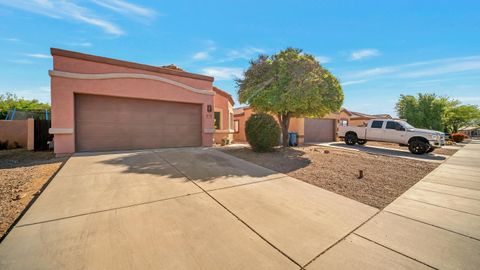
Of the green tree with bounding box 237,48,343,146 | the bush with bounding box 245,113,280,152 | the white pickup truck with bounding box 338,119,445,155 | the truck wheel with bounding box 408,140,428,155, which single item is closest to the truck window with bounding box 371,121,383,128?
the white pickup truck with bounding box 338,119,445,155

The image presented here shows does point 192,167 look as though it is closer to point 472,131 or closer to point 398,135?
point 398,135

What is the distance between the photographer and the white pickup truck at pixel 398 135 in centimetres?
1116

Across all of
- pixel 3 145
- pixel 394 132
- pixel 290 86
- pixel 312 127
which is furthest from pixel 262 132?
pixel 3 145

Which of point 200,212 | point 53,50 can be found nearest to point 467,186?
point 200,212

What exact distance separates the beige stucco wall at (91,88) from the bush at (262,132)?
13.0 ft

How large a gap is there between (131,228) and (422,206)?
535cm

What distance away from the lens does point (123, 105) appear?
9219mm

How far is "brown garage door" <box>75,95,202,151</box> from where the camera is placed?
859 centimetres

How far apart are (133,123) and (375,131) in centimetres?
1562

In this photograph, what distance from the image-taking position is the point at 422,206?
12.7 feet

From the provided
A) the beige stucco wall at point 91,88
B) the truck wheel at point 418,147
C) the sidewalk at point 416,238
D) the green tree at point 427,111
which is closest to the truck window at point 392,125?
the truck wheel at point 418,147

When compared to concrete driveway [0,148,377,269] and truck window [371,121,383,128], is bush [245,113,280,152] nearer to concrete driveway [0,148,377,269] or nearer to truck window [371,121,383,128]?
concrete driveway [0,148,377,269]

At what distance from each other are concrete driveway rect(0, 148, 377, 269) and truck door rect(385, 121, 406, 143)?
37.6ft

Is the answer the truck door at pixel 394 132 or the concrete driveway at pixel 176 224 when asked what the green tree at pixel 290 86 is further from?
the concrete driveway at pixel 176 224
